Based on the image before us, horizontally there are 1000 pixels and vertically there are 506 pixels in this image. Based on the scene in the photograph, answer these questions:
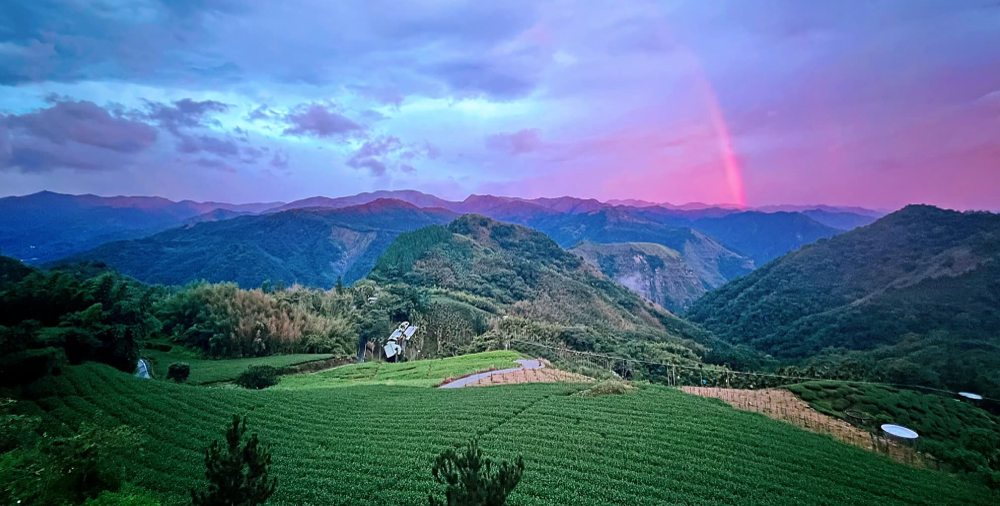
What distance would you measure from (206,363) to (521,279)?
268ft

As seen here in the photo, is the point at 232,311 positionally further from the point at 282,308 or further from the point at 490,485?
the point at 490,485

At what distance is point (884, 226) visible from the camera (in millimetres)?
114375

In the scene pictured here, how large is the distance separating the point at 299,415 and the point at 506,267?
323 feet

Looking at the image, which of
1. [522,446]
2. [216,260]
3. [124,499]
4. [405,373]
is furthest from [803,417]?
[216,260]

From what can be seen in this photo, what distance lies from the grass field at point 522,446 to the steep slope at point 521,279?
6053 centimetres

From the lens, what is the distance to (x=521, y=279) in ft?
374

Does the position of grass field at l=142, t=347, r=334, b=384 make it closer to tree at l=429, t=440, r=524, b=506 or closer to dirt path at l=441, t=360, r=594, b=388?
dirt path at l=441, t=360, r=594, b=388

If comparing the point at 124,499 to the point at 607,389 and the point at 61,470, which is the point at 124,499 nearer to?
the point at 61,470

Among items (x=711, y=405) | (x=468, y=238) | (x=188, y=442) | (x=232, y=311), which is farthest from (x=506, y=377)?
(x=468, y=238)

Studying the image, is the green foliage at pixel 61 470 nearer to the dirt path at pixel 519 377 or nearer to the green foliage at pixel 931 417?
the dirt path at pixel 519 377

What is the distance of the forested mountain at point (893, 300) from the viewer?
53.5 meters

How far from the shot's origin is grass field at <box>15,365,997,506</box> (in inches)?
581

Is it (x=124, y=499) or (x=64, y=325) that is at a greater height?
(x=64, y=325)

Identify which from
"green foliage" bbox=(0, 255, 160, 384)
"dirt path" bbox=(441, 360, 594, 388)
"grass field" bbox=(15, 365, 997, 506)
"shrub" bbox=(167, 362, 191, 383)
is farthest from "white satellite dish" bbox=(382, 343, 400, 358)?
"grass field" bbox=(15, 365, 997, 506)
